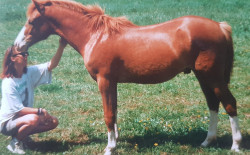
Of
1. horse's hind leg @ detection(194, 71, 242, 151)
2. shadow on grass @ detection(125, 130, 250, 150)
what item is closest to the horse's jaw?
shadow on grass @ detection(125, 130, 250, 150)

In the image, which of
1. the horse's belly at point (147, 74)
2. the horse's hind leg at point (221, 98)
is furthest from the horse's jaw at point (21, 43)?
the horse's hind leg at point (221, 98)

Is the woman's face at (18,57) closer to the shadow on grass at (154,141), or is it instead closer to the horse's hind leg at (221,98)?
the shadow on grass at (154,141)

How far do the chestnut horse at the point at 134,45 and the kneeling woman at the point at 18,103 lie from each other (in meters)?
0.25

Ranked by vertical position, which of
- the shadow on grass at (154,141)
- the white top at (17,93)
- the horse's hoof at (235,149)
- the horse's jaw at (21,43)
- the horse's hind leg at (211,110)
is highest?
the horse's jaw at (21,43)

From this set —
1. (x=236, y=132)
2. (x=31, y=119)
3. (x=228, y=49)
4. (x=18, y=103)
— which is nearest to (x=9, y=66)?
(x=18, y=103)

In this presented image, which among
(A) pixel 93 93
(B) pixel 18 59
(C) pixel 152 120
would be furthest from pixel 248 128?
(B) pixel 18 59

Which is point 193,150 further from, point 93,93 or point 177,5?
point 177,5

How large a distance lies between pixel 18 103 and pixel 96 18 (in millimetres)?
1605

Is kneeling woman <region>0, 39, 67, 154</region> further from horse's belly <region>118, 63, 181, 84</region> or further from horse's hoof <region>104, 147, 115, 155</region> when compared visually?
horse's belly <region>118, 63, 181, 84</region>

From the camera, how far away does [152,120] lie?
5.08 m

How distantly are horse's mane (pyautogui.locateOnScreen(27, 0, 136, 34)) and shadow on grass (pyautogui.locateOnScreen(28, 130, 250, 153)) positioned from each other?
1.82 metres

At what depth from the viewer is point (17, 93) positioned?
382 centimetres

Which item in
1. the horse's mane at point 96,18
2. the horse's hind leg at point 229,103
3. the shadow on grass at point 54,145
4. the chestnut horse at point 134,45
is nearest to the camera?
the chestnut horse at point 134,45

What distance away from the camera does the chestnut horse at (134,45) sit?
370 centimetres
